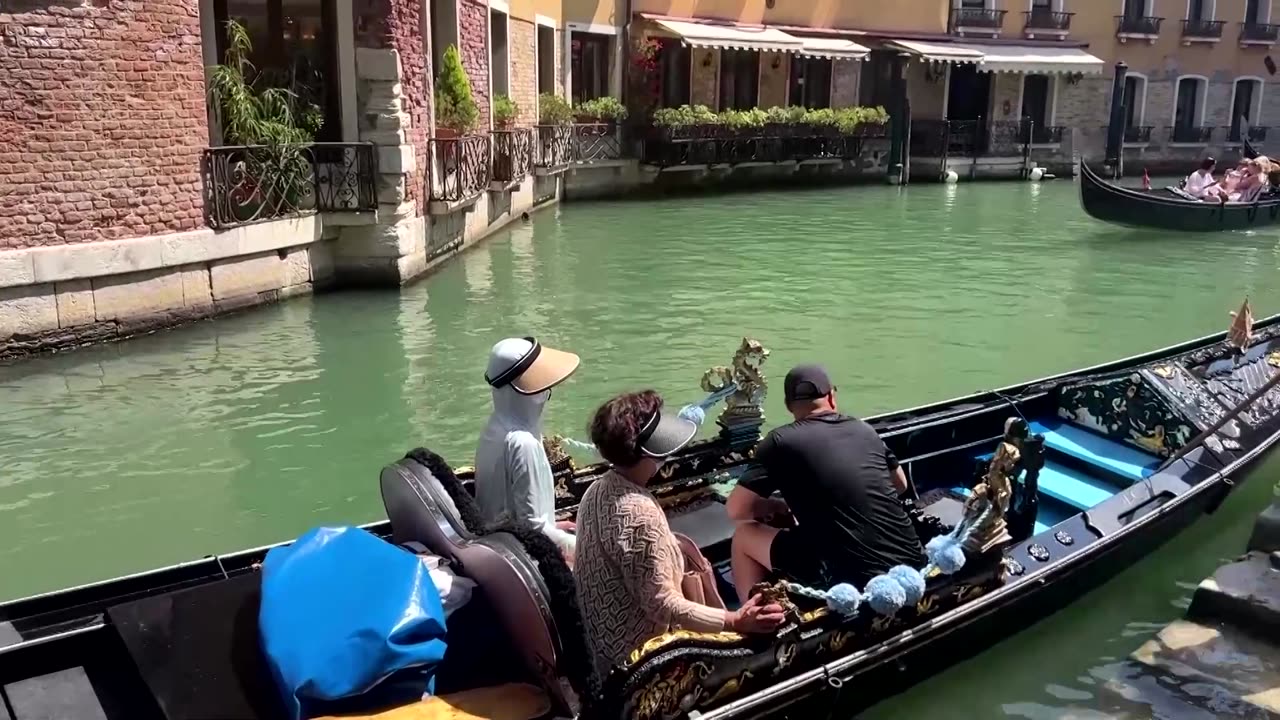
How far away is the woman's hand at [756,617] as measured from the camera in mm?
2549

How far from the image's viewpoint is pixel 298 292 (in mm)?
8711

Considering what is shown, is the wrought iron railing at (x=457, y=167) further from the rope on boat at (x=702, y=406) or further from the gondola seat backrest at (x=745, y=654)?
the gondola seat backrest at (x=745, y=654)

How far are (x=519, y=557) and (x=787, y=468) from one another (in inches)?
32.0

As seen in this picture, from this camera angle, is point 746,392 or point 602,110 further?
point 602,110

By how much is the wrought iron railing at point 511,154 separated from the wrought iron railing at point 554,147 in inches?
31.2

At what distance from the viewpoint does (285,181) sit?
833 centimetres

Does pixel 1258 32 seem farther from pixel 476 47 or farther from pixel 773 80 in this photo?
pixel 476 47

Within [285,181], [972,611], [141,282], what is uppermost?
[285,181]

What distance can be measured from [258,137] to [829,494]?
20.9 ft

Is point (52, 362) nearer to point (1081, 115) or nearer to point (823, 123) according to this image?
point (823, 123)

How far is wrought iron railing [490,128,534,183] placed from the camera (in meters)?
11.9

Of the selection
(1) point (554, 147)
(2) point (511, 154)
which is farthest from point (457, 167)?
(1) point (554, 147)

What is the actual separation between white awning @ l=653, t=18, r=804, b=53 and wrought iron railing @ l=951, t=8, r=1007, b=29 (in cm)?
434

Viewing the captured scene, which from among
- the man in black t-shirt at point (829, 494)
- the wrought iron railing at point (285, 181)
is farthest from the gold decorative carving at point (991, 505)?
the wrought iron railing at point (285, 181)
